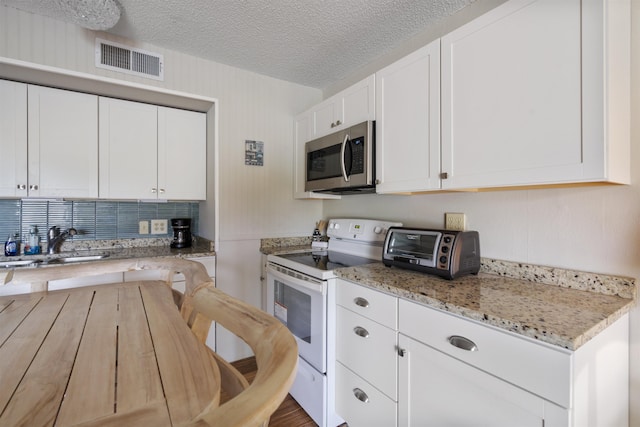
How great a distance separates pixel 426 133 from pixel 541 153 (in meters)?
0.55

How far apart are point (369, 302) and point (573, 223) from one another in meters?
0.98

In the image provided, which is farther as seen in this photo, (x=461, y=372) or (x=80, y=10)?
(x=80, y=10)

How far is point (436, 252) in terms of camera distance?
146cm

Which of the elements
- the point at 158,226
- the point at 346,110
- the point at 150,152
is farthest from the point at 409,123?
the point at 158,226

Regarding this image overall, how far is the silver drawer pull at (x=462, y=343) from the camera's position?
104cm

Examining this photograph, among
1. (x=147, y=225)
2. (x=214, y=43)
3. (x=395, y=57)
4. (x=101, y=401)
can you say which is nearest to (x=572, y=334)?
(x=101, y=401)

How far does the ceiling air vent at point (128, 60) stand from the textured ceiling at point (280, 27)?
9 centimetres

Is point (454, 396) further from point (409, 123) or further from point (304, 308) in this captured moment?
point (409, 123)

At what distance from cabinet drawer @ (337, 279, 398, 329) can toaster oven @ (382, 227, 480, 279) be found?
282 millimetres

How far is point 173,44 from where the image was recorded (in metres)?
2.12

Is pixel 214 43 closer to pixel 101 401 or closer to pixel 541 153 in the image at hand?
pixel 541 153

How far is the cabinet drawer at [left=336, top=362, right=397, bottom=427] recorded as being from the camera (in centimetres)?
138

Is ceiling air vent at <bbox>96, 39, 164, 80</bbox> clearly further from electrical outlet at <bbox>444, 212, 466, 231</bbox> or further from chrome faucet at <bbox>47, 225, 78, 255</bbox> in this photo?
electrical outlet at <bbox>444, 212, 466, 231</bbox>

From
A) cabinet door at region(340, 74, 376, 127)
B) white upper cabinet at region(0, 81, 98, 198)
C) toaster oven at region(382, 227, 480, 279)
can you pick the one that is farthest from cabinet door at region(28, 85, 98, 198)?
toaster oven at region(382, 227, 480, 279)
